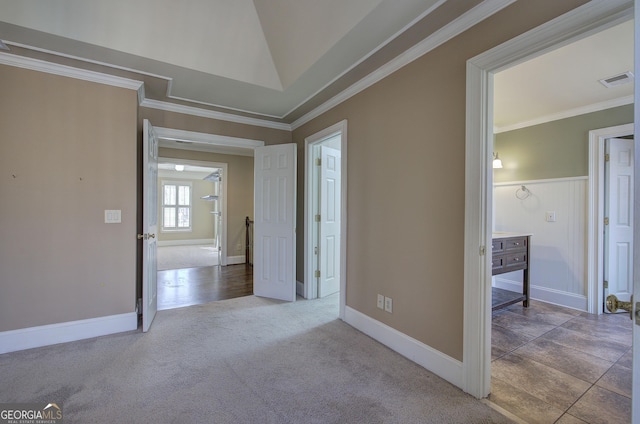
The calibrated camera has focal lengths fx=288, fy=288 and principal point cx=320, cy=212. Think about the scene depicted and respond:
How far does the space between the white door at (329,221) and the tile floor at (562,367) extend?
1987 millimetres

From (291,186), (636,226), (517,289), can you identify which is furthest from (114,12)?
(517,289)

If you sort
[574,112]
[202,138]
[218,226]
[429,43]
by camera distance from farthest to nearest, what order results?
[218,226]
[202,138]
[574,112]
[429,43]

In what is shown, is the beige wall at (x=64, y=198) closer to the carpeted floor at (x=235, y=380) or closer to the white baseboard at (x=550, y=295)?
the carpeted floor at (x=235, y=380)

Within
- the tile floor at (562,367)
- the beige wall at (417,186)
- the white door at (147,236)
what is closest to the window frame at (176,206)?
the white door at (147,236)

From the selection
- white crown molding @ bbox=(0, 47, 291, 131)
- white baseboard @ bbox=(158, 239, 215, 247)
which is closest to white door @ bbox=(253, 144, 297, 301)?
white crown molding @ bbox=(0, 47, 291, 131)

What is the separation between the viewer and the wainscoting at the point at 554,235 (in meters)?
3.53

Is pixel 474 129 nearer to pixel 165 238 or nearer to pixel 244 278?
pixel 244 278

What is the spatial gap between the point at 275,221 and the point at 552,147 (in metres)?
3.79

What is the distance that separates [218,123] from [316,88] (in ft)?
4.99

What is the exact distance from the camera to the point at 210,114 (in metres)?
3.69

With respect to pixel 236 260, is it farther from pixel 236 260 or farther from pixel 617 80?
pixel 617 80

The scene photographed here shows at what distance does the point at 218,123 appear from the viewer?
149 inches

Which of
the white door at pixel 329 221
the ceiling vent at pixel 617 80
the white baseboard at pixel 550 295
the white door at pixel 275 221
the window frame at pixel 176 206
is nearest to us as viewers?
the ceiling vent at pixel 617 80

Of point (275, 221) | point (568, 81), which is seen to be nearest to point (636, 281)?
point (568, 81)
